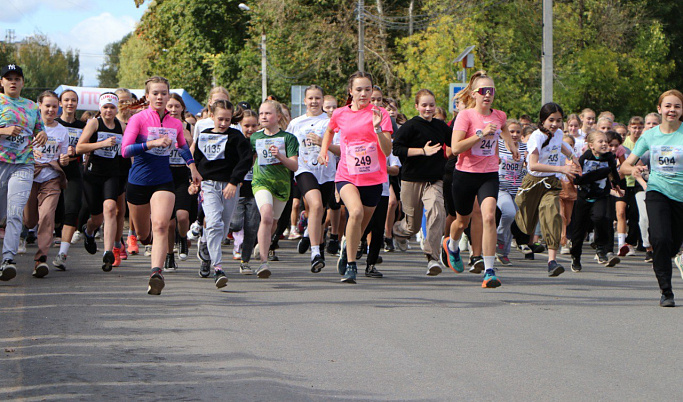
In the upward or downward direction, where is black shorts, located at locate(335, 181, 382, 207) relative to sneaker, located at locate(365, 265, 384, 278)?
upward

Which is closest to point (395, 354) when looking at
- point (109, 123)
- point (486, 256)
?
point (486, 256)

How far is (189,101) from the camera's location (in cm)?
3312

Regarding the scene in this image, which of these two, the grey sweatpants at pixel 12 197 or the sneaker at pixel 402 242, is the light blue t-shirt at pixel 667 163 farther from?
the sneaker at pixel 402 242

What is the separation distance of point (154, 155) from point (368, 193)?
2.11m

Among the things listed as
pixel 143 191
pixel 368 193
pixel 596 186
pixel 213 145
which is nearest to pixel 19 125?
pixel 143 191

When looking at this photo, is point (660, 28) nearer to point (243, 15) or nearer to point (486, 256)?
point (243, 15)

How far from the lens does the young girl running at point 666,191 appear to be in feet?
29.9

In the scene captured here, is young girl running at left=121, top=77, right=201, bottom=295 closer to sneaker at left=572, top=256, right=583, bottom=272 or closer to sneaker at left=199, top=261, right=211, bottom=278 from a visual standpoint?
sneaker at left=199, top=261, right=211, bottom=278

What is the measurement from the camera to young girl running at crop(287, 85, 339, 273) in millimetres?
11312

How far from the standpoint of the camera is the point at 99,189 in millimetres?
11898

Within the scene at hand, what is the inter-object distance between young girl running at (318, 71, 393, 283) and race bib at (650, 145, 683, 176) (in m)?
2.49

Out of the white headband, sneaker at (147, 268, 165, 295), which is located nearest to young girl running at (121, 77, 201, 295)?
sneaker at (147, 268, 165, 295)

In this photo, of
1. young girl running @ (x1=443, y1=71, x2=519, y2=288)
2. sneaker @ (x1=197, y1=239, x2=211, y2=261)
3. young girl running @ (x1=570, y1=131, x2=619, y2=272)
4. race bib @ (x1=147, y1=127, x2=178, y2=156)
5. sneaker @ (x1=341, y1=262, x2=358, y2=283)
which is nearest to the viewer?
young girl running @ (x1=443, y1=71, x2=519, y2=288)

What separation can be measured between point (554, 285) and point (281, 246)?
647 cm
